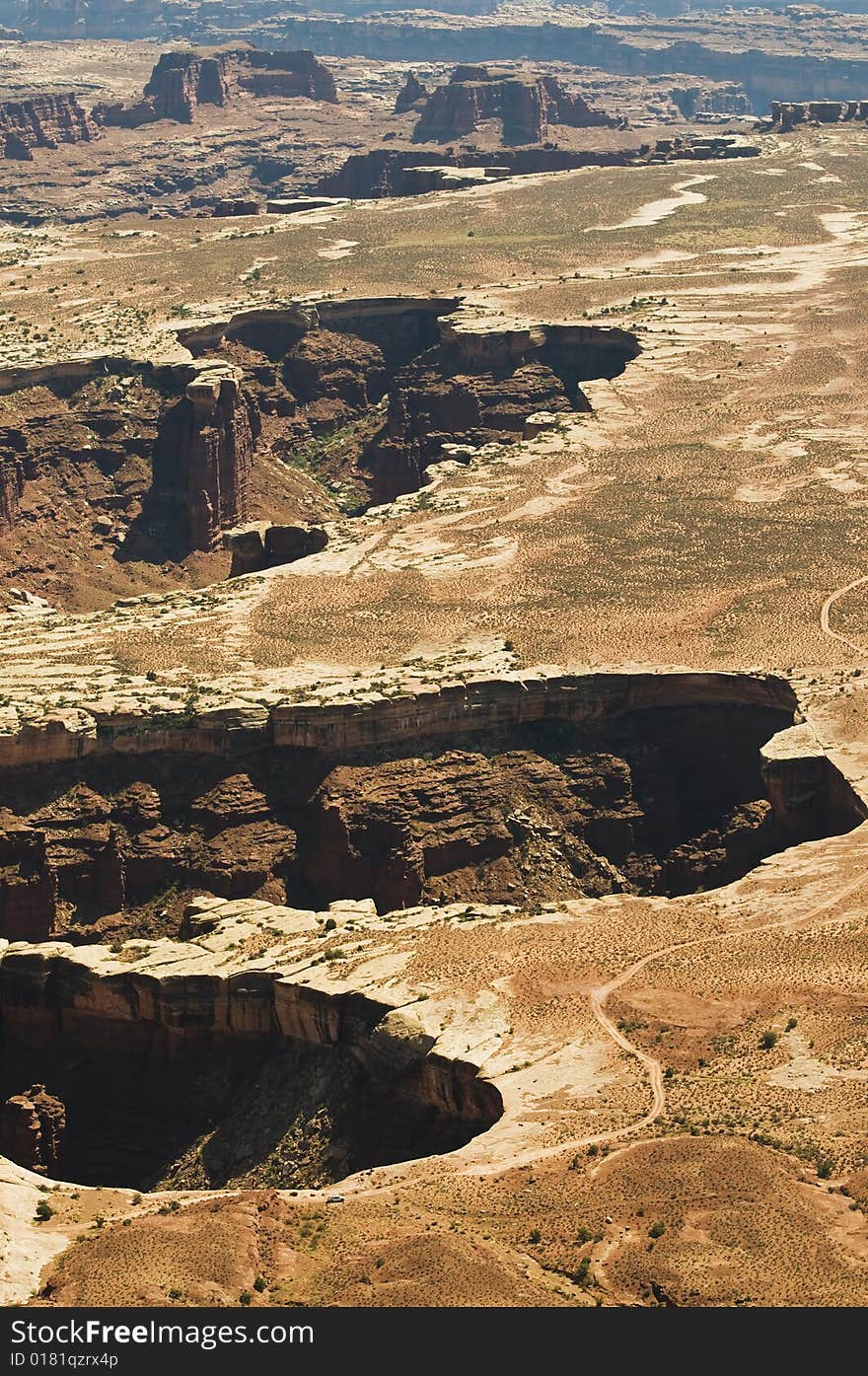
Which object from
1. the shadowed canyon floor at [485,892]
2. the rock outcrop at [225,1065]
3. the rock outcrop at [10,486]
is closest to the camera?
the shadowed canyon floor at [485,892]

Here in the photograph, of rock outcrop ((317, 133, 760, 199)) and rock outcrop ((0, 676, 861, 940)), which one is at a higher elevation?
rock outcrop ((317, 133, 760, 199))

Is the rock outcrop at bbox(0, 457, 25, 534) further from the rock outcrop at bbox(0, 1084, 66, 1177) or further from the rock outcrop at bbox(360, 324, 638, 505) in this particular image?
the rock outcrop at bbox(0, 1084, 66, 1177)

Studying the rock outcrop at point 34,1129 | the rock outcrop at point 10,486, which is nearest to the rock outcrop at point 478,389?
the rock outcrop at point 10,486

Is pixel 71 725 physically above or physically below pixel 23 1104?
above

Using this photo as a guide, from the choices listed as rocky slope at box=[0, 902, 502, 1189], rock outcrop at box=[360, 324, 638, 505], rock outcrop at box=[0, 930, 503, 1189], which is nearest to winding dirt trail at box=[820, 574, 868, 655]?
rocky slope at box=[0, 902, 502, 1189]

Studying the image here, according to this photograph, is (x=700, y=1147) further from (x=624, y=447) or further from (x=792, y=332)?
(x=792, y=332)

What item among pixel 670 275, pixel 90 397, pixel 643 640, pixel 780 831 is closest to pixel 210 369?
pixel 90 397

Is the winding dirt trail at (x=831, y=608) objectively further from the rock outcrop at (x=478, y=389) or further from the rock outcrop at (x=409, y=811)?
the rock outcrop at (x=478, y=389)
